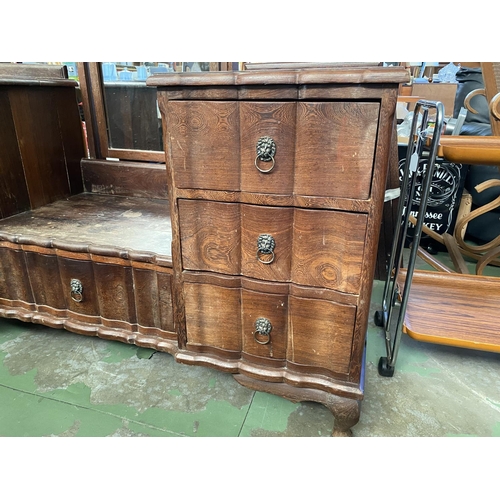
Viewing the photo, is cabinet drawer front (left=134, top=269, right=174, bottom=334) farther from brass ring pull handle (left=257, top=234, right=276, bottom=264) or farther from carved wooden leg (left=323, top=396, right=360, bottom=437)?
carved wooden leg (left=323, top=396, right=360, bottom=437)

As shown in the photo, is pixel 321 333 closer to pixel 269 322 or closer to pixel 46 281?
pixel 269 322

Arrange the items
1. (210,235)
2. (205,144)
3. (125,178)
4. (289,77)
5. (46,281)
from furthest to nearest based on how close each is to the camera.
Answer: (125,178), (46,281), (210,235), (205,144), (289,77)

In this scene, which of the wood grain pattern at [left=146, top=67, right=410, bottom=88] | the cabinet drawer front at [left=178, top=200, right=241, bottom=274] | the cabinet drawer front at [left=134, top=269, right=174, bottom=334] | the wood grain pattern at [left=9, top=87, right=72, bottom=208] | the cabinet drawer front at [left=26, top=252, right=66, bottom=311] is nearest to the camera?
the wood grain pattern at [left=146, top=67, right=410, bottom=88]

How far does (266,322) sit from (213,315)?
18 centimetres

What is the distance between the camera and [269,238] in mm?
1061

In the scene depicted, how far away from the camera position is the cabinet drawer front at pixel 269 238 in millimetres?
1041

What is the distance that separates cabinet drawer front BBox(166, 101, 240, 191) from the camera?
0.99m

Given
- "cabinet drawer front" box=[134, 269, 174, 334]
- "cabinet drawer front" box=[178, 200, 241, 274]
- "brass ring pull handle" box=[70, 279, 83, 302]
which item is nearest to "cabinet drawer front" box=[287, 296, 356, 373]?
"cabinet drawer front" box=[178, 200, 241, 274]

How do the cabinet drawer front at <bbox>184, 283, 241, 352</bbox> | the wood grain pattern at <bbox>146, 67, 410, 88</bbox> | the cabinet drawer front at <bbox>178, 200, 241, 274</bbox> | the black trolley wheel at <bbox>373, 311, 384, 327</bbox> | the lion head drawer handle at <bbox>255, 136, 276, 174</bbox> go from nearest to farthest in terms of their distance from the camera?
the wood grain pattern at <bbox>146, 67, 410, 88</bbox> < the lion head drawer handle at <bbox>255, 136, 276, 174</bbox> < the cabinet drawer front at <bbox>178, 200, 241, 274</bbox> < the cabinet drawer front at <bbox>184, 283, 241, 352</bbox> < the black trolley wheel at <bbox>373, 311, 384, 327</bbox>

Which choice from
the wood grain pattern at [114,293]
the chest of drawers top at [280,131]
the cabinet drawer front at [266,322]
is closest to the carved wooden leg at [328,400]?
the cabinet drawer front at [266,322]

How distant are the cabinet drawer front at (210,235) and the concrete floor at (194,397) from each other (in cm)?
51

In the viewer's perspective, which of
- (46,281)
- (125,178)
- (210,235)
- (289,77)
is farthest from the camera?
(125,178)

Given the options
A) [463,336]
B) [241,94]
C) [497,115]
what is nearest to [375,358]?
[463,336]

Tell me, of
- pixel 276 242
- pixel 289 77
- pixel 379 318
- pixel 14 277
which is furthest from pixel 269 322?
pixel 14 277
